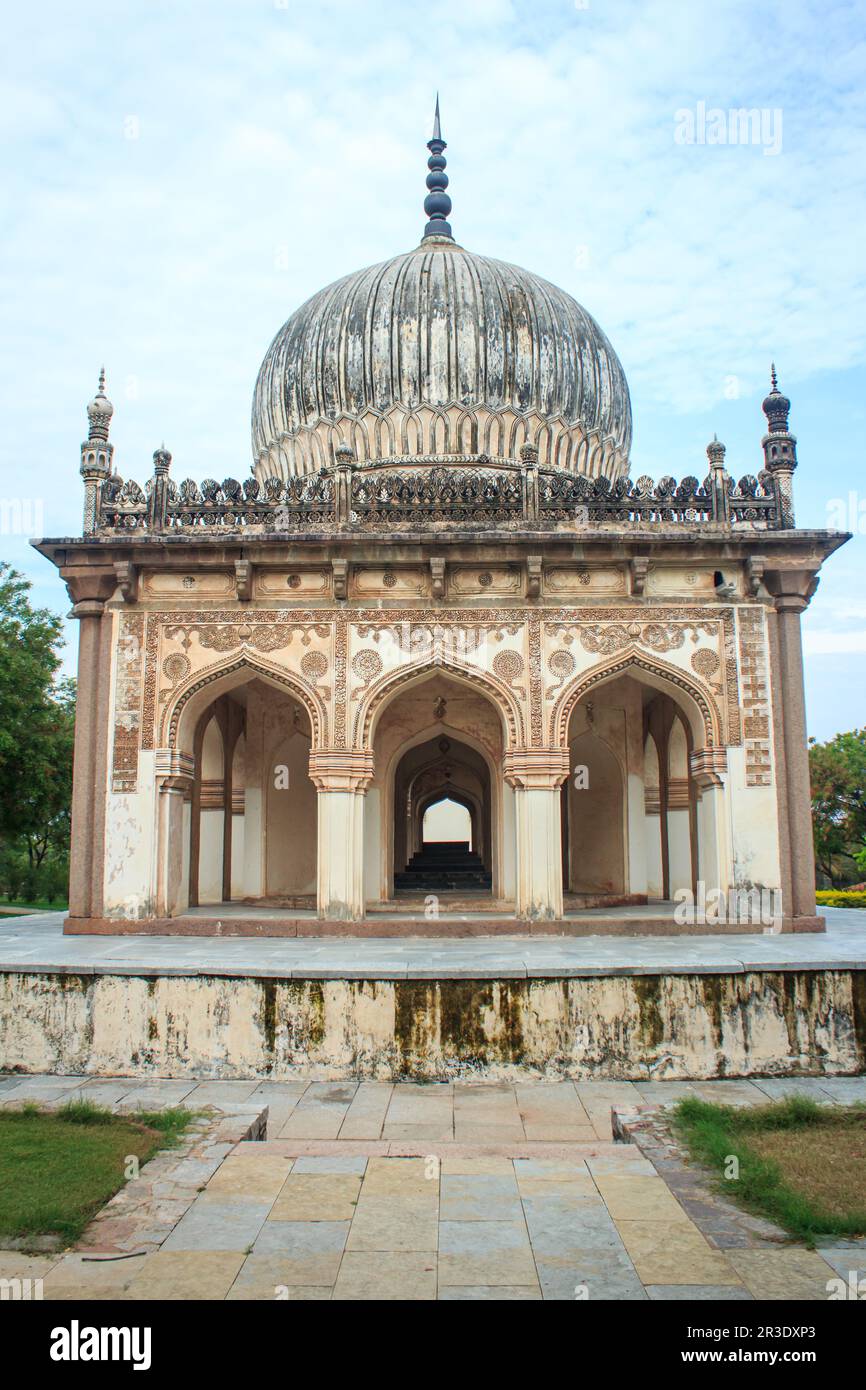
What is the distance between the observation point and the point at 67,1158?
5.20 meters

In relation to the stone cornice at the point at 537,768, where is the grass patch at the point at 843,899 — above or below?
below

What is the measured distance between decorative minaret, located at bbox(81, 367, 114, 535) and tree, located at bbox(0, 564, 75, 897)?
21.5 feet

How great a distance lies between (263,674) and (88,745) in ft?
6.40

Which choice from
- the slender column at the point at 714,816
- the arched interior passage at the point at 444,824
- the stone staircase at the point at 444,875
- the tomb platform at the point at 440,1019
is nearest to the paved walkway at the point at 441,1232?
the tomb platform at the point at 440,1019

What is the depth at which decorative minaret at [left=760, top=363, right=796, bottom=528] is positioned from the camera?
11672 mm

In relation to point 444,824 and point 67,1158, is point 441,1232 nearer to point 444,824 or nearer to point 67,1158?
point 67,1158

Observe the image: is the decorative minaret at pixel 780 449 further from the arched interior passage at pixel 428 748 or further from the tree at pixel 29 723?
the tree at pixel 29 723

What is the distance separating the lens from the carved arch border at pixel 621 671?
1135 cm

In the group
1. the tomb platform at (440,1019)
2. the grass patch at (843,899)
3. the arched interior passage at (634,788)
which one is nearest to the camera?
the tomb platform at (440,1019)

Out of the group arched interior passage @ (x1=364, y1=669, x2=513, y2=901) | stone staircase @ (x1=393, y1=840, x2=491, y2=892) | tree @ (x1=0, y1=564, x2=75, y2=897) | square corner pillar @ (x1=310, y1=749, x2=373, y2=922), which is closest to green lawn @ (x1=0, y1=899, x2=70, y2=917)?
tree @ (x1=0, y1=564, x2=75, y2=897)

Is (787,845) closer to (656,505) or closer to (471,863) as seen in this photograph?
(656,505)

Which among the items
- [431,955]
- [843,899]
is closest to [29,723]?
[431,955]

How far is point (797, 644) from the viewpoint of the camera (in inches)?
450

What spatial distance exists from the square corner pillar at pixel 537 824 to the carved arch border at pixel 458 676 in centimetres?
28
